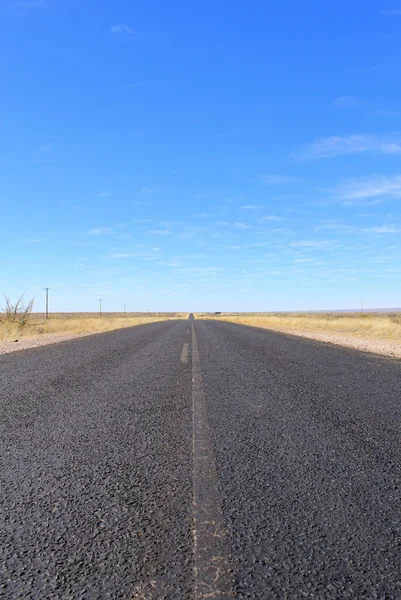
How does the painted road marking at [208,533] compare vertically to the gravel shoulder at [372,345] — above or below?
above

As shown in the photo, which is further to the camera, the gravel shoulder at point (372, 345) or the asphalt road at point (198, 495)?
the gravel shoulder at point (372, 345)

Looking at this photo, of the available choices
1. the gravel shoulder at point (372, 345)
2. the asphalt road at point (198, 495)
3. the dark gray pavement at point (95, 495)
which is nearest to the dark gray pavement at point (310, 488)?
the asphalt road at point (198, 495)

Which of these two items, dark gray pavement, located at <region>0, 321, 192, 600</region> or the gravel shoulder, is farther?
the gravel shoulder

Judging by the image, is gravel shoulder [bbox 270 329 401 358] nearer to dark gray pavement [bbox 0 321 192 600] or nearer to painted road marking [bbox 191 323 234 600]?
dark gray pavement [bbox 0 321 192 600]

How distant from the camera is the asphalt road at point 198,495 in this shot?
1706 millimetres

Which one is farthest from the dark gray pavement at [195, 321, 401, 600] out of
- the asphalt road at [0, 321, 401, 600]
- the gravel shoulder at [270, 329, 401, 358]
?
the gravel shoulder at [270, 329, 401, 358]

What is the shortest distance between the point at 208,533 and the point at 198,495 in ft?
1.55

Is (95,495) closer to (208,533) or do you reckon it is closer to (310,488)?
(208,533)

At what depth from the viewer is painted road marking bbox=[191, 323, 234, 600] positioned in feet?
5.37

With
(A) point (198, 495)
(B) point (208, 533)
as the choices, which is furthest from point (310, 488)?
(B) point (208, 533)

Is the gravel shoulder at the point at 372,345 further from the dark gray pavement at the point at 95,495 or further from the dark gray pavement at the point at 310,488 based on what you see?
the dark gray pavement at the point at 95,495

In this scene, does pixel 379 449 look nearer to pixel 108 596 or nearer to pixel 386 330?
pixel 108 596

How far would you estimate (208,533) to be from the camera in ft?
6.73

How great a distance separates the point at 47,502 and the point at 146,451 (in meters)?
1.09
